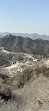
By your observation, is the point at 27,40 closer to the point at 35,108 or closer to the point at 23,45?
the point at 23,45

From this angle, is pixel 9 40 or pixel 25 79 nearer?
pixel 25 79

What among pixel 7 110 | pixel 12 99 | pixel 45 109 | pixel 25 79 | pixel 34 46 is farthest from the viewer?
pixel 34 46

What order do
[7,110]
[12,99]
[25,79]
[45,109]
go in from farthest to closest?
[25,79] < [12,99] < [7,110] < [45,109]

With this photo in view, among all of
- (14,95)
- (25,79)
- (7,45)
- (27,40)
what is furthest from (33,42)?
(14,95)

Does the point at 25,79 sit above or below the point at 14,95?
below

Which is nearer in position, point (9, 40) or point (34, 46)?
point (34, 46)

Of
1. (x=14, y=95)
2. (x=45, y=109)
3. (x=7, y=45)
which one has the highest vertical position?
(x=45, y=109)

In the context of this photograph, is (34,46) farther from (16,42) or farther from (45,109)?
(45,109)

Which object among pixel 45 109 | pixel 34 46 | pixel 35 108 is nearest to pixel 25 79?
pixel 35 108

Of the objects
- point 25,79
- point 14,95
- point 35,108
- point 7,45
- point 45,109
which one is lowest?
point 7,45
